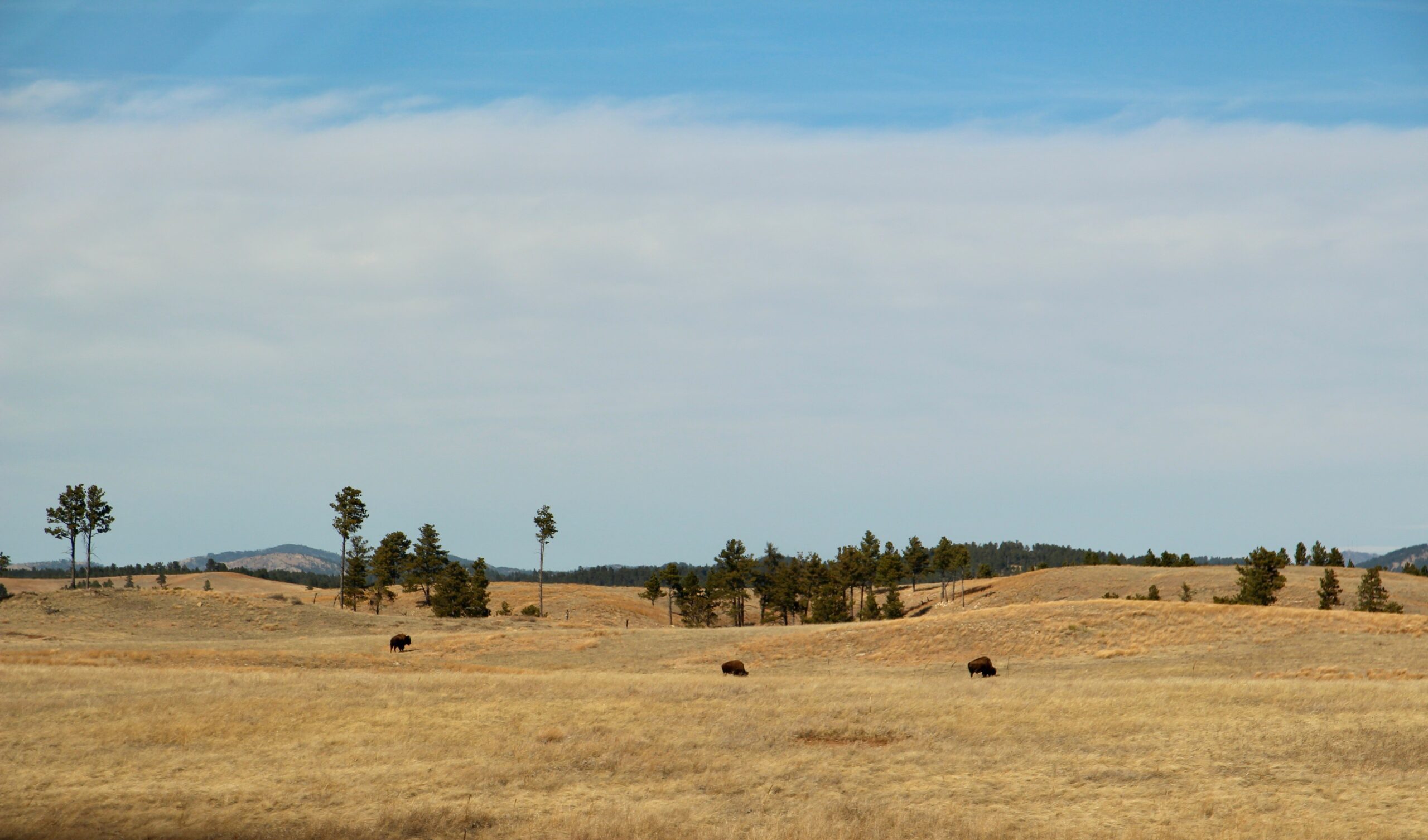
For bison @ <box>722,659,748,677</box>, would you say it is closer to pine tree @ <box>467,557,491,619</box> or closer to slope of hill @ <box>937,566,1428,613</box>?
pine tree @ <box>467,557,491,619</box>

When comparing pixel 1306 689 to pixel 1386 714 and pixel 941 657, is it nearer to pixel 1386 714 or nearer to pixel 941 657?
pixel 1386 714

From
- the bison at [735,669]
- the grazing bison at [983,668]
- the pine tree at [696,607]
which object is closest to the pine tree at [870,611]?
the pine tree at [696,607]

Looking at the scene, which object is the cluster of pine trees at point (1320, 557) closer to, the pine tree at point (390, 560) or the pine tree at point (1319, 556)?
the pine tree at point (1319, 556)

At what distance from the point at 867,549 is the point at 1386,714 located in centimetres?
10769

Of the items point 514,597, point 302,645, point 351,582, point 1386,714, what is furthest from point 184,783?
point 514,597

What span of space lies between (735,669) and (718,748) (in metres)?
18.6

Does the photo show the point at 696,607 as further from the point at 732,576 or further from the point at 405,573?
the point at 405,573

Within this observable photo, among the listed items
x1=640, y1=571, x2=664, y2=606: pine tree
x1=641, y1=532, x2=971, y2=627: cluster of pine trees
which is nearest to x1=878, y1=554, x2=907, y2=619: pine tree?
x1=641, y1=532, x2=971, y2=627: cluster of pine trees

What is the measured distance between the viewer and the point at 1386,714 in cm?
2991

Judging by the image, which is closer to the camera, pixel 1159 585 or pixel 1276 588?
pixel 1276 588

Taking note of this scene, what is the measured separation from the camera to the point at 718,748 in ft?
92.7

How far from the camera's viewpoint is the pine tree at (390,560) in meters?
128

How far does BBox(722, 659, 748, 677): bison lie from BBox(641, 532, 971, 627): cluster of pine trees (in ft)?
240

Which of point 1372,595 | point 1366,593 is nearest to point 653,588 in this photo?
point 1366,593
